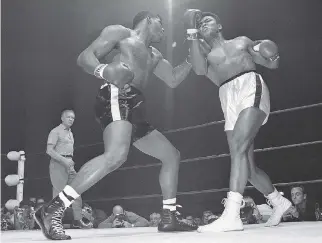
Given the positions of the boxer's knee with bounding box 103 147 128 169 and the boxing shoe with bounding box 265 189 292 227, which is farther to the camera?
the boxing shoe with bounding box 265 189 292 227

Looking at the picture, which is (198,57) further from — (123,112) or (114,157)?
(114,157)

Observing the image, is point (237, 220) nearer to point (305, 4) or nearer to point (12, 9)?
point (305, 4)

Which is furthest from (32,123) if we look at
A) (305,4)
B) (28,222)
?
(305,4)

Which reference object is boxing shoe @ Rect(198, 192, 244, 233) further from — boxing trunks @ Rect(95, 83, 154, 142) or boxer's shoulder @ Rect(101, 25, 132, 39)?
boxer's shoulder @ Rect(101, 25, 132, 39)

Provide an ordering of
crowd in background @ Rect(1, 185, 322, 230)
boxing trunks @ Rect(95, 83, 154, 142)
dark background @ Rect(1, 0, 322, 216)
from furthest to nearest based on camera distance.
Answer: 1. dark background @ Rect(1, 0, 322, 216)
2. crowd in background @ Rect(1, 185, 322, 230)
3. boxing trunks @ Rect(95, 83, 154, 142)

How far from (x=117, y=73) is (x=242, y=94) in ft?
2.02

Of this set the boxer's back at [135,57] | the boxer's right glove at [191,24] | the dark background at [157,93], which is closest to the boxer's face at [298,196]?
the dark background at [157,93]

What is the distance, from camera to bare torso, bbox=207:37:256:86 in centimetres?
229

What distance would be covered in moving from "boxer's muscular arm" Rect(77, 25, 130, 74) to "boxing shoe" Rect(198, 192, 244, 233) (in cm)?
82

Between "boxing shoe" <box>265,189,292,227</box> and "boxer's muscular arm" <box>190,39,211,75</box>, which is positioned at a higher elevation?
"boxer's muscular arm" <box>190,39,211,75</box>

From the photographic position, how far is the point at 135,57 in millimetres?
2162

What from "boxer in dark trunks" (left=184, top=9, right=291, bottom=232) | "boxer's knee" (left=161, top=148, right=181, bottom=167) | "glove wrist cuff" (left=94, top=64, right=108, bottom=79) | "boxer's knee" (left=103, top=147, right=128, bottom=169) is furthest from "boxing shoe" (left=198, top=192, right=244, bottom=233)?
"glove wrist cuff" (left=94, top=64, right=108, bottom=79)

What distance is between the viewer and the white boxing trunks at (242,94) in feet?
7.22

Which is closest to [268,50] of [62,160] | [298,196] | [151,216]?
[298,196]
